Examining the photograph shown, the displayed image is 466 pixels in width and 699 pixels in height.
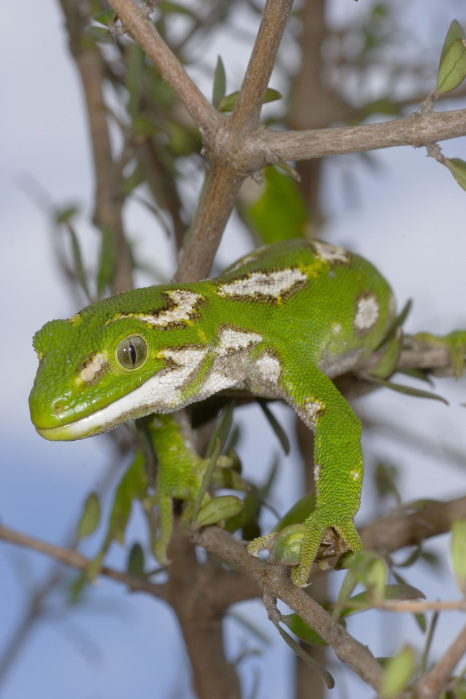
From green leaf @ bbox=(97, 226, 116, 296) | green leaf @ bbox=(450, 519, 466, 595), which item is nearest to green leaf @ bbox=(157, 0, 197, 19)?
green leaf @ bbox=(97, 226, 116, 296)

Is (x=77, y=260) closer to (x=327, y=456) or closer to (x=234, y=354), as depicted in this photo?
(x=234, y=354)

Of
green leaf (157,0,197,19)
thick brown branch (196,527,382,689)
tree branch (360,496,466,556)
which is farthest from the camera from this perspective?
green leaf (157,0,197,19)

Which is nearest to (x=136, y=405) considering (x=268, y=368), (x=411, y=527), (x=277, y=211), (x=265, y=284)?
(x=268, y=368)

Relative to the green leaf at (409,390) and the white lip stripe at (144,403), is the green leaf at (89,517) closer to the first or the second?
the white lip stripe at (144,403)

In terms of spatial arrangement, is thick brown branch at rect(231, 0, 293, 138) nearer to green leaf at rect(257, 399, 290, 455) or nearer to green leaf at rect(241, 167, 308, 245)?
green leaf at rect(257, 399, 290, 455)

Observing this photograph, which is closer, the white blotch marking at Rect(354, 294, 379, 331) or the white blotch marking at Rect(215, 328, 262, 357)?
the white blotch marking at Rect(215, 328, 262, 357)

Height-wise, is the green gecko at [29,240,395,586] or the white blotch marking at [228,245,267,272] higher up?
the white blotch marking at [228,245,267,272]

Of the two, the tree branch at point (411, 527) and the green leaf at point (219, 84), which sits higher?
the green leaf at point (219, 84)

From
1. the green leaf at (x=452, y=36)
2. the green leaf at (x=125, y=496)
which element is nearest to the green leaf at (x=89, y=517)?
the green leaf at (x=125, y=496)
